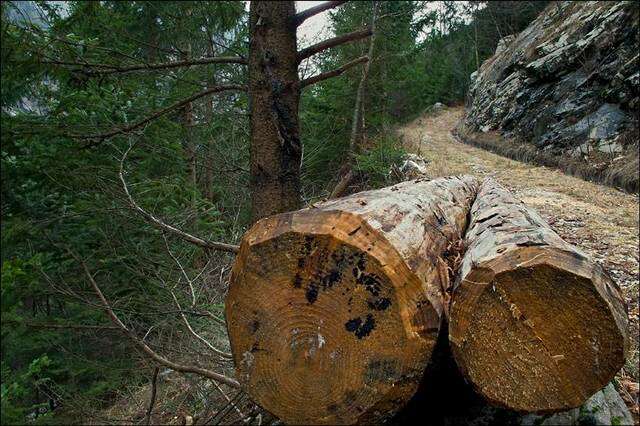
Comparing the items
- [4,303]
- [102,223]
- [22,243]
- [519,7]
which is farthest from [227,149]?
[519,7]

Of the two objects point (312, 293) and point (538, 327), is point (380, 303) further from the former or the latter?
point (538, 327)

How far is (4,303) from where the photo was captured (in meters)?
3.44

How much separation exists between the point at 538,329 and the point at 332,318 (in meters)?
0.77

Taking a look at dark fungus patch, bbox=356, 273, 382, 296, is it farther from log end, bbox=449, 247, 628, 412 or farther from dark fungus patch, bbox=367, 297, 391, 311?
log end, bbox=449, 247, 628, 412

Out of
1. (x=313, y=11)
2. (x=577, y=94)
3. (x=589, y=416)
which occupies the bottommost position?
(x=589, y=416)

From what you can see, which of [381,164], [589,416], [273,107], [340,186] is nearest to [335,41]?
[273,107]

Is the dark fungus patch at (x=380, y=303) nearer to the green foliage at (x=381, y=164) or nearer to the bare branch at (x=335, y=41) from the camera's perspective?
the bare branch at (x=335, y=41)

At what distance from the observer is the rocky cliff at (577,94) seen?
8.80 m

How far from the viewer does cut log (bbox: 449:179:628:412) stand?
156 centimetres

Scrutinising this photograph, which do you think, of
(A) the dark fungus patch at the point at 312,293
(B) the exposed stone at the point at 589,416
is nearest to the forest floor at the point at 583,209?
(B) the exposed stone at the point at 589,416

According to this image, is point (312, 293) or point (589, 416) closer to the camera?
point (312, 293)

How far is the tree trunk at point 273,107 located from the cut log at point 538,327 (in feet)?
4.81

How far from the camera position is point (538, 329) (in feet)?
5.32

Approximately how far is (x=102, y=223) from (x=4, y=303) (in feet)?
7.75
